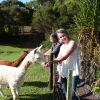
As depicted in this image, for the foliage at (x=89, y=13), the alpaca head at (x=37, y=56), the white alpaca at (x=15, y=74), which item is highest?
the foliage at (x=89, y=13)

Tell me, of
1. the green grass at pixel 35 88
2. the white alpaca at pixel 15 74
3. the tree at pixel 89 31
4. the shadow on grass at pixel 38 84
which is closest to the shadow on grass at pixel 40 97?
the green grass at pixel 35 88

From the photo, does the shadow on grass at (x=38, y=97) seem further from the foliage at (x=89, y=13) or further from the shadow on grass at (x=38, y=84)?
the foliage at (x=89, y=13)

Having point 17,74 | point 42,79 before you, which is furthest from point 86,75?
point 17,74

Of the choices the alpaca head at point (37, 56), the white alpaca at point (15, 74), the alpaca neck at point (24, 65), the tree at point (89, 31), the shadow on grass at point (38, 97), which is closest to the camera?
the alpaca head at point (37, 56)

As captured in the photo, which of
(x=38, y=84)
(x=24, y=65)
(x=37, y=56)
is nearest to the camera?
(x=37, y=56)

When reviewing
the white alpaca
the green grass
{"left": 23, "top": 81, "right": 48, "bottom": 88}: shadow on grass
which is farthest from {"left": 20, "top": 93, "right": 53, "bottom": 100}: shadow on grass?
{"left": 23, "top": 81, "right": 48, "bottom": 88}: shadow on grass

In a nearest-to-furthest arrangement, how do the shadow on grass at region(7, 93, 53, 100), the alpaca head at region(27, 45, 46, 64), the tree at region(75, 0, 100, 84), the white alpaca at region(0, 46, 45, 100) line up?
the alpaca head at region(27, 45, 46, 64), the white alpaca at region(0, 46, 45, 100), the shadow on grass at region(7, 93, 53, 100), the tree at region(75, 0, 100, 84)

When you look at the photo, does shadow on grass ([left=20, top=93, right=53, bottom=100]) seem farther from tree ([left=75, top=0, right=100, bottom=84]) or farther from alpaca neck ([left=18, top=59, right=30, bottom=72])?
tree ([left=75, top=0, right=100, bottom=84])

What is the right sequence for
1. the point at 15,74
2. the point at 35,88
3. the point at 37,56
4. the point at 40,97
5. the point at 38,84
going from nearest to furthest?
the point at 37,56, the point at 15,74, the point at 40,97, the point at 35,88, the point at 38,84

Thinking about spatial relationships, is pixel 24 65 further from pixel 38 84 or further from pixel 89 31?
pixel 89 31

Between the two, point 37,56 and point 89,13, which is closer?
point 37,56

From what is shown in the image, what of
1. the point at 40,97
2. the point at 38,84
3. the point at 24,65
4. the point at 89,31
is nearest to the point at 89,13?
the point at 89,31

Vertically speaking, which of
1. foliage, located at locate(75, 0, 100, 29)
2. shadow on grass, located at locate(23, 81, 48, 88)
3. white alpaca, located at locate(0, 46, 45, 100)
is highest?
foliage, located at locate(75, 0, 100, 29)

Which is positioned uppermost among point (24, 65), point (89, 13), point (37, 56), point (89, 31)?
point (89, 13)
